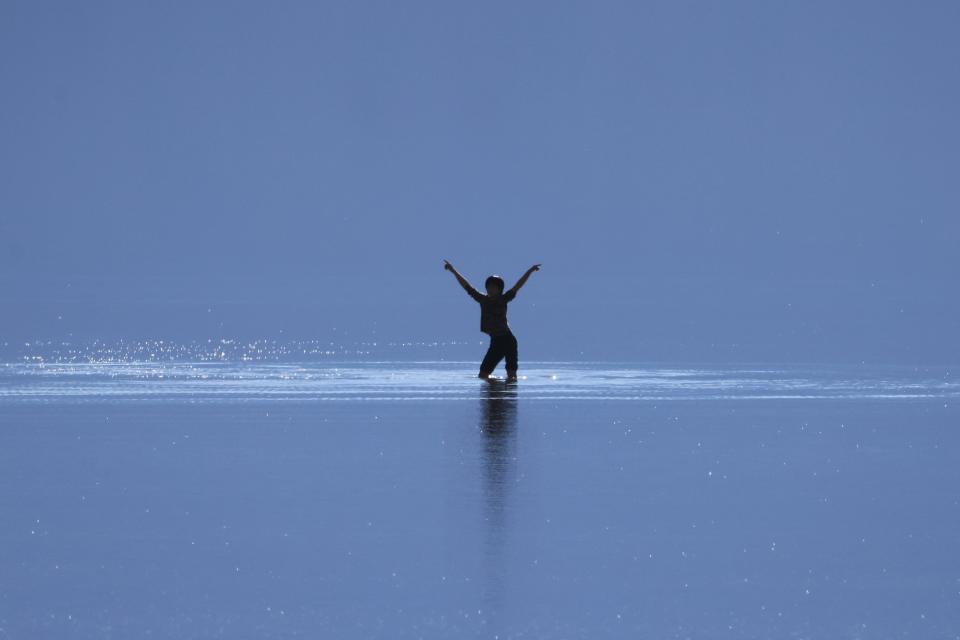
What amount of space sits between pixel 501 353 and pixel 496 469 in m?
10.6

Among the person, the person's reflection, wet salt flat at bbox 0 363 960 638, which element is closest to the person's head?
the person

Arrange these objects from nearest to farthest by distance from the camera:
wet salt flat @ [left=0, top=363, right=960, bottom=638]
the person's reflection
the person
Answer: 1. wet salt flat @ [left=0, top=363, right=960, bottom=638]
2. the person's reflection
3. the person

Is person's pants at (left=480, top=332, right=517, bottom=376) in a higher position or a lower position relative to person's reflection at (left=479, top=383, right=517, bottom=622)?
higher

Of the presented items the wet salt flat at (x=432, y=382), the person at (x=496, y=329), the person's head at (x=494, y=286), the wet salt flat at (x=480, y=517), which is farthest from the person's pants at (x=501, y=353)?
the wet salt flat at (x=480, y=517)

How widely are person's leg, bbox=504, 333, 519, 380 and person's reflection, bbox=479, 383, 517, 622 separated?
3.30 ft

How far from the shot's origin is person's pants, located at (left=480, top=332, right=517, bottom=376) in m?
26.3

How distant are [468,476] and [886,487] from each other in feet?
9.68

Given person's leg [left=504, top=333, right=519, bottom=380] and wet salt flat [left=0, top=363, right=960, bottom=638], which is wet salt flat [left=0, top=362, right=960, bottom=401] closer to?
person's leg [left=504, top=333, right=519, bottom=380]

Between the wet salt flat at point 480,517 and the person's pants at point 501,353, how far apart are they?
2.98 metres

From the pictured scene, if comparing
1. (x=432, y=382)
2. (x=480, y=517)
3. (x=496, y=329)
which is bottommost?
(x=480, y=517)

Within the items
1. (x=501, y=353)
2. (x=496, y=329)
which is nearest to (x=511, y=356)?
(x=501, y=353)

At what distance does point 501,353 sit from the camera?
26.4m

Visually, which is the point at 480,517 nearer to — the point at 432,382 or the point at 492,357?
the point at 432,382

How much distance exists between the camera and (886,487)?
1500 cm
